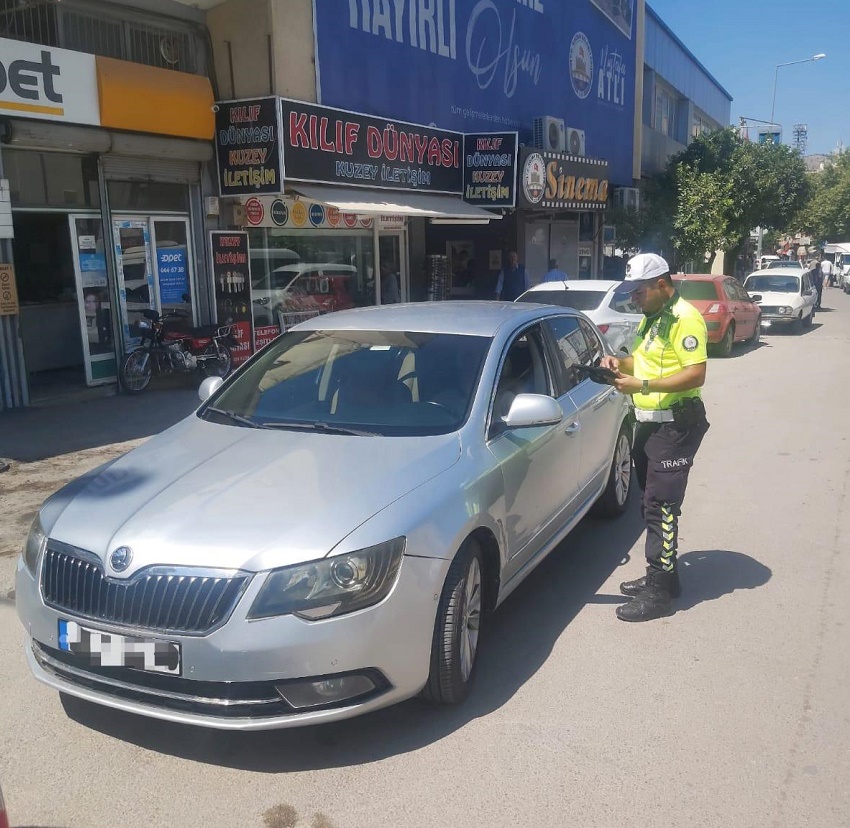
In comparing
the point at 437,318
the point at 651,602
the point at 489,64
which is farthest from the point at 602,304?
the point at 489,64

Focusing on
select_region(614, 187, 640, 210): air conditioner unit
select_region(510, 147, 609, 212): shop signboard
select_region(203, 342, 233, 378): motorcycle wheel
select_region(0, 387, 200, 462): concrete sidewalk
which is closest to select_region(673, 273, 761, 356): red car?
select_region(510, 147, 609, 212): shop signboard

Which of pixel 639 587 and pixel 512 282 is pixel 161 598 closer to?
pixel 639 587

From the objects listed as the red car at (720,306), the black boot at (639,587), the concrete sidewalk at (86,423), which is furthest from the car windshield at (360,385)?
the red car at (720,306)

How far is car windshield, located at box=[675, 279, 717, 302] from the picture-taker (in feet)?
53.5

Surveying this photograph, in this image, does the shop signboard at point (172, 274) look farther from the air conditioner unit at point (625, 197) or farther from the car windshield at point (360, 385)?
the air conditioner unit at point (625, 197)

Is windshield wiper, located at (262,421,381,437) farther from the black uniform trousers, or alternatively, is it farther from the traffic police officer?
the black uniform trousers

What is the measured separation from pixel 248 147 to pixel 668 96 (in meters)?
25.8

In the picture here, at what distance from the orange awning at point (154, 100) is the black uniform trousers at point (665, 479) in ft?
27.6

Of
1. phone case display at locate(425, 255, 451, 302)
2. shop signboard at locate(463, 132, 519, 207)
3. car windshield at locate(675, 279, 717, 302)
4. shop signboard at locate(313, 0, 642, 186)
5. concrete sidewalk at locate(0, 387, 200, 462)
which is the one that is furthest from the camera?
phone case display at locate(425, 255, 451, 302)

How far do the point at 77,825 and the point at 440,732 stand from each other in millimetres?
1364

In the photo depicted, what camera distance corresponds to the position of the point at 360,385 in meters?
4.50

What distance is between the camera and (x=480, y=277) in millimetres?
21844

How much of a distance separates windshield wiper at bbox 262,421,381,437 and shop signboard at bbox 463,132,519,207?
13701 mm

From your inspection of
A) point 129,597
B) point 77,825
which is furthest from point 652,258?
point 77,825
